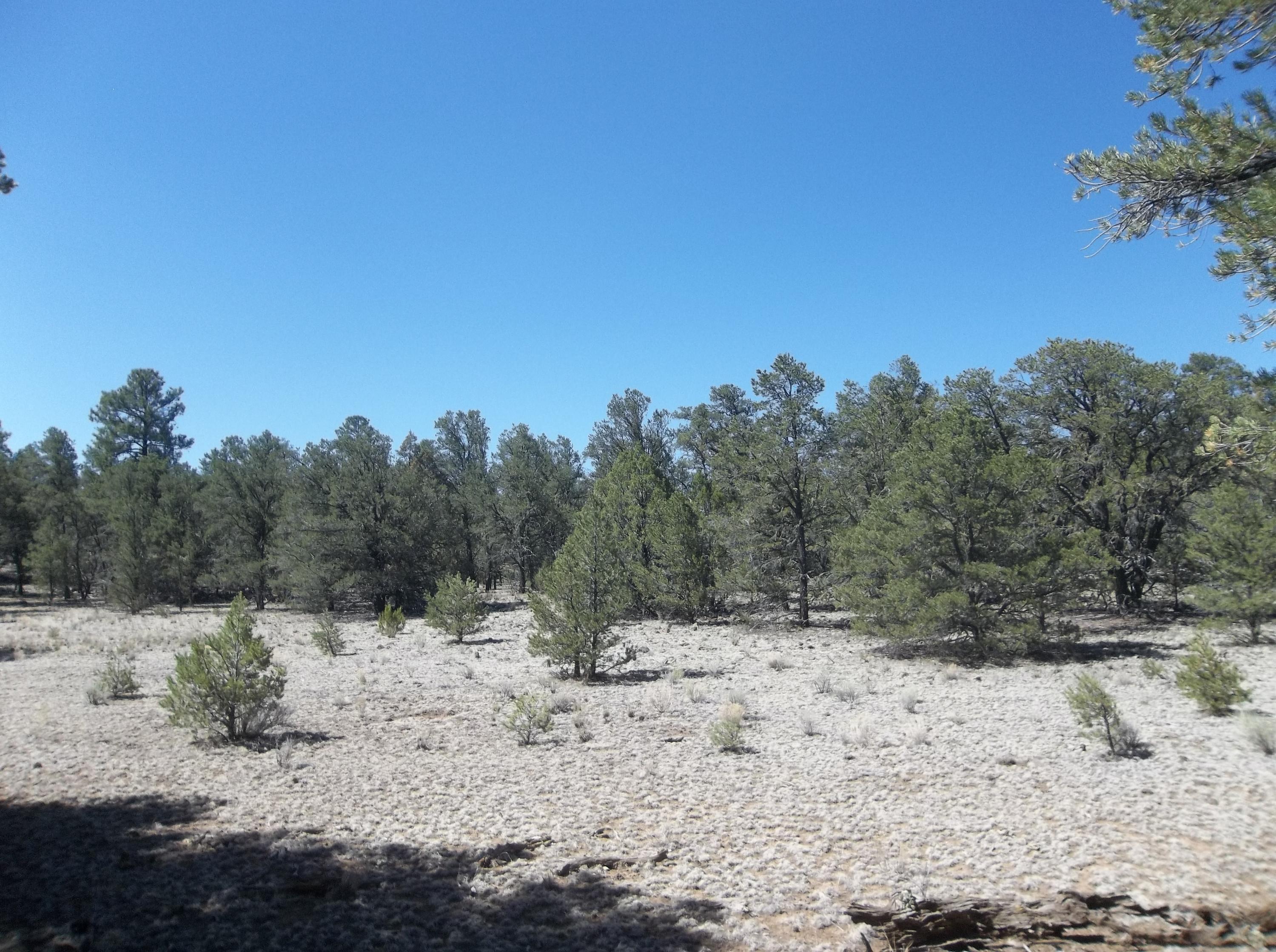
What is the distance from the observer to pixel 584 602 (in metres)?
15.7

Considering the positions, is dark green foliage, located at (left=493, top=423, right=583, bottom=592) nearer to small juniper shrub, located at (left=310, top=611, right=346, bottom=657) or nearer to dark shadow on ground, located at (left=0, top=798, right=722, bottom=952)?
small juniper shrub, located at (left=310, top=611, right=346, bottom=657)

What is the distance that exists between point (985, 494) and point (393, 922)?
16.0 m

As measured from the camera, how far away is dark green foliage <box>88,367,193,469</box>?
54281 millimetres

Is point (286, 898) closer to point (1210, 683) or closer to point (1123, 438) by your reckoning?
point (1210, 683)

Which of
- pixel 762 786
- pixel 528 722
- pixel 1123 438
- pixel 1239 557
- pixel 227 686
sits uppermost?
pixel 1123 438

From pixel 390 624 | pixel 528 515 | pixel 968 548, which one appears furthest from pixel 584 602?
pixel 528 515

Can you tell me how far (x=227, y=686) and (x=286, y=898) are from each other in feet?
17.4

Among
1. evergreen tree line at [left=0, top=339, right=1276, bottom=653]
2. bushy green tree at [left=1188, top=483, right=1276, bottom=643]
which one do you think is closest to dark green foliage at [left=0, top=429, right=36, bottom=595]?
evergreen tree line at [left=0, top=339, right=1276, bottom=653]

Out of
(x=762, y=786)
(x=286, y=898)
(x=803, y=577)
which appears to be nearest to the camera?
(x=286, y=898)

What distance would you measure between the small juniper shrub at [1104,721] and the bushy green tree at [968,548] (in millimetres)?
6839

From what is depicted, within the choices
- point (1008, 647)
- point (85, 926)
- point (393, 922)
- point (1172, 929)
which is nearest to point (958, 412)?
point (1008, 647)

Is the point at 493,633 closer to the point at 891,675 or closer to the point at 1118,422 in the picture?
the point at 891,675

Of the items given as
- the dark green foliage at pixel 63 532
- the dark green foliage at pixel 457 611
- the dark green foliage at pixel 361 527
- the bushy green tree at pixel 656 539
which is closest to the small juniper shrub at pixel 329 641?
the dark green foliage at pixel 457 611

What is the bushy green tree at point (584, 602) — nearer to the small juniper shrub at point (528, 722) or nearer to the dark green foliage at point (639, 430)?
the small juniper shrub at point (528, 722)
